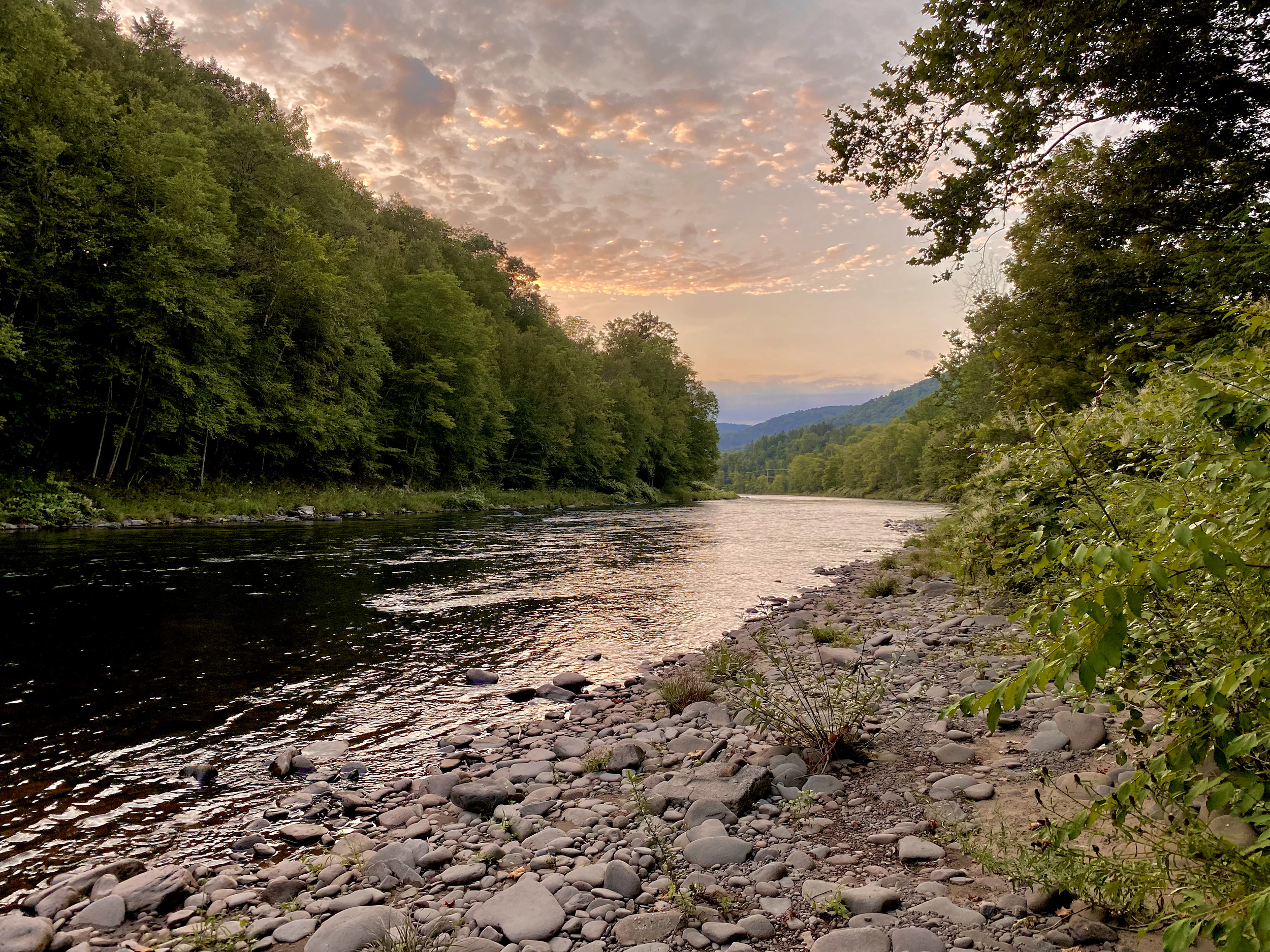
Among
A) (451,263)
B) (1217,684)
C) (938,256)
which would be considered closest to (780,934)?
(1217,684)

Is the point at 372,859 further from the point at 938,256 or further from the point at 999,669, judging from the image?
the point at 938,256

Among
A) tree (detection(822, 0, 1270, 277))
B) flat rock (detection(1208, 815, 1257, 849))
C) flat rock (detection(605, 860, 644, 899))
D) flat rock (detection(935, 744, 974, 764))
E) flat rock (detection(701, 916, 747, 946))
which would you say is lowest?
flat rock (detection(605, 860, 644, 899))

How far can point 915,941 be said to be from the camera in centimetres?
283

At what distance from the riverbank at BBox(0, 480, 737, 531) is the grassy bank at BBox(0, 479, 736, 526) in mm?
30

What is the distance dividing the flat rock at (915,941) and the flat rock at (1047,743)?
2.36 metres

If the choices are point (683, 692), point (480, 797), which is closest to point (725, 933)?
point (480, 797)

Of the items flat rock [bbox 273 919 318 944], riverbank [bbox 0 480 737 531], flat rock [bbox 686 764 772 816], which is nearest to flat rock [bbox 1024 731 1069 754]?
flat rock [bbox 686 764 772 816]

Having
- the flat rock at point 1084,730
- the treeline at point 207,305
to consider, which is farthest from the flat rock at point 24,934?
the treeline at point 207,305

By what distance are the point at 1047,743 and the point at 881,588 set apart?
903cm

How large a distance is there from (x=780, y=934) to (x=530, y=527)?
88.9 feet

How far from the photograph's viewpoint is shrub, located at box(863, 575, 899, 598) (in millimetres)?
13227

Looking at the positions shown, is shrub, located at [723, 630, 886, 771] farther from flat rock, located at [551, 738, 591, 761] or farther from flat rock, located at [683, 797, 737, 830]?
flat rock, located at [551, 738, 591, 761]

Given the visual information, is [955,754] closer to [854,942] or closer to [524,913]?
[854,942]

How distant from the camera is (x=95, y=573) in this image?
533 inches
